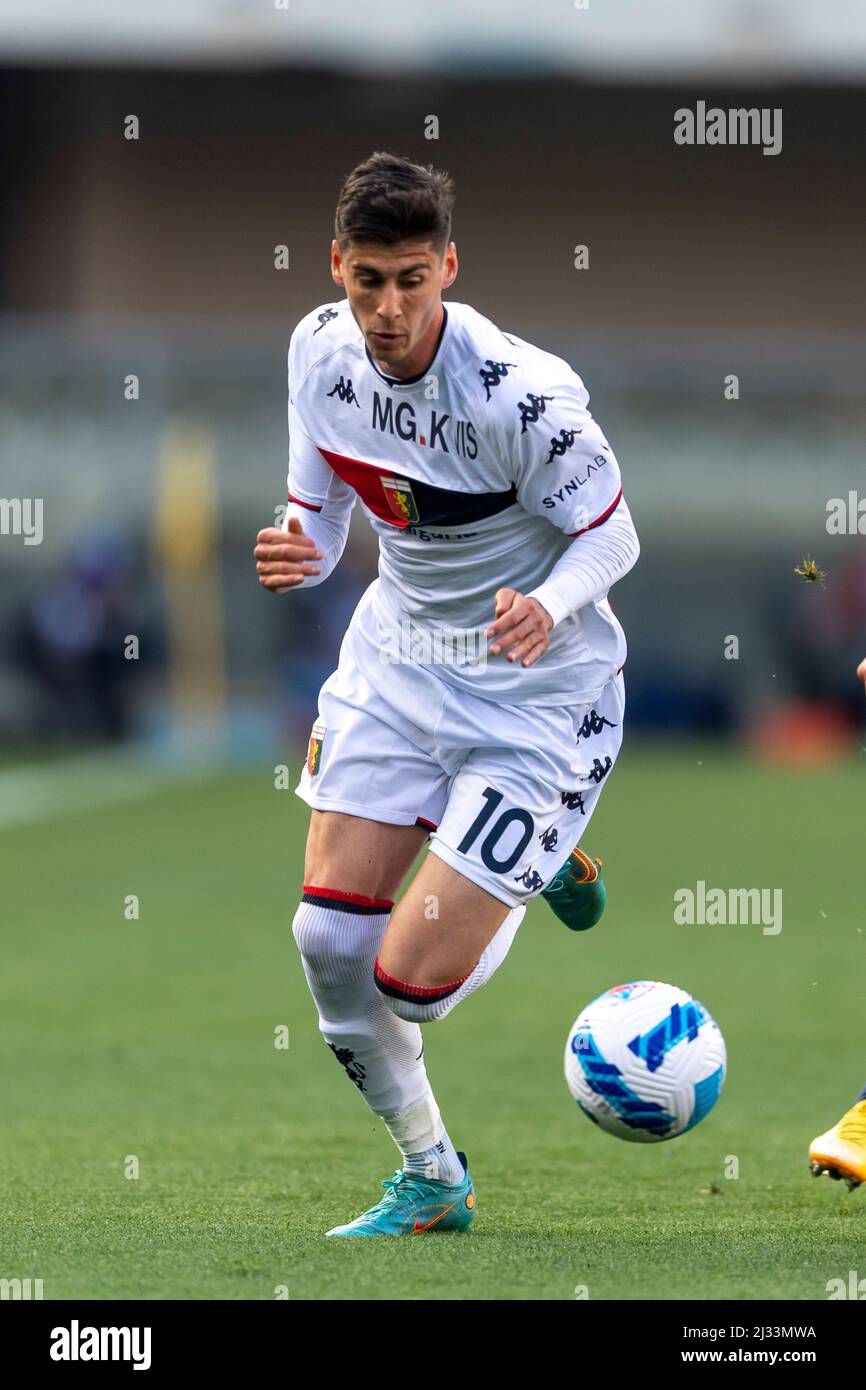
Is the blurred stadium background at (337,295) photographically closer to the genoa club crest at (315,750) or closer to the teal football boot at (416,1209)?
the genoa club crest at (315,750)

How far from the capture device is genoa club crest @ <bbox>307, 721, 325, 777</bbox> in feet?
19.1

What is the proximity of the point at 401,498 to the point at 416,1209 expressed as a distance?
191 centimetres

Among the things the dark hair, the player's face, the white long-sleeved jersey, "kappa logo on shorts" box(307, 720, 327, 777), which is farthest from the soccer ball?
the dark hair

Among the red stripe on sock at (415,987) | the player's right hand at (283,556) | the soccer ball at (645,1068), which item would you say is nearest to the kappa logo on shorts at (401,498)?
the player's right hand at (283,556)

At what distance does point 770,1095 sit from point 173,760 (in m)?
16.5

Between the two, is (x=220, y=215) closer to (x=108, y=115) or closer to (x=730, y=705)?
(x=108, y=115)

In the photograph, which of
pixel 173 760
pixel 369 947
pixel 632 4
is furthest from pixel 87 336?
pixel 369 947

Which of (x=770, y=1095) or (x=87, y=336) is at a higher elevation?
(x=87, y=336)

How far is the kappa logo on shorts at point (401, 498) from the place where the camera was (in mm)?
5594

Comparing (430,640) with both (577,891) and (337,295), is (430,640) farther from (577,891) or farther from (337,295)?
(337,295)

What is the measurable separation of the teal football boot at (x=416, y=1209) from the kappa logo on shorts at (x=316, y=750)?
3.73 ft

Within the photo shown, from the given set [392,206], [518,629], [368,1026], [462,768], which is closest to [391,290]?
[392,206]
